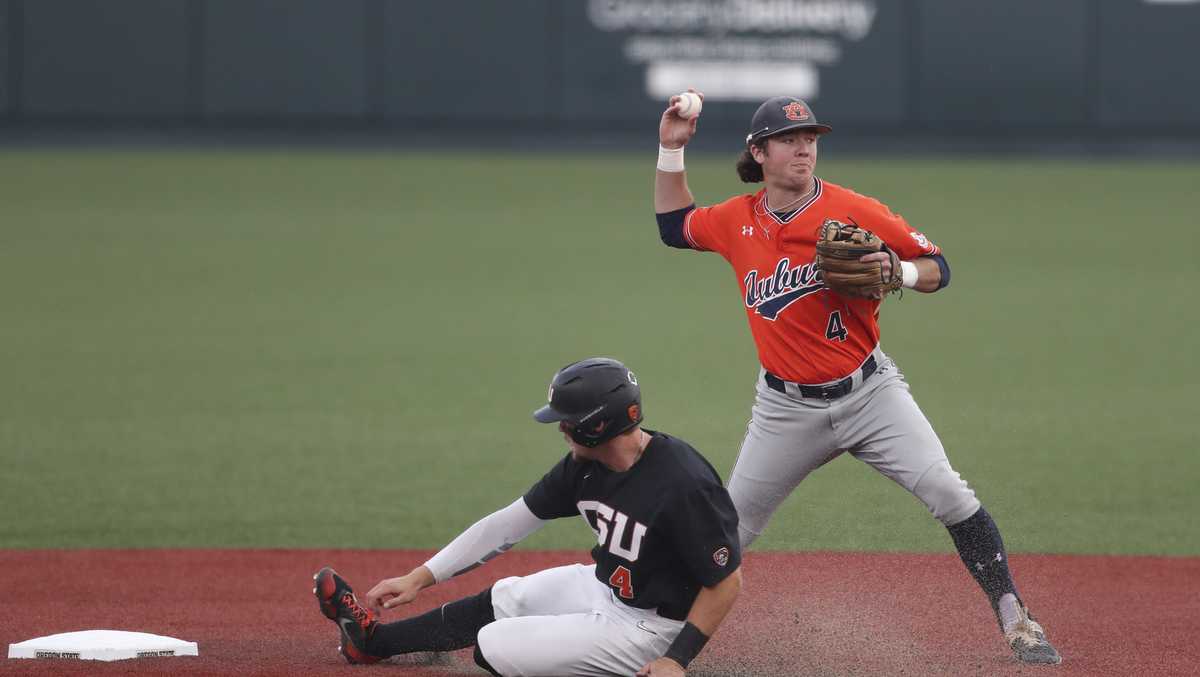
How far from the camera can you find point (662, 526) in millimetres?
4859

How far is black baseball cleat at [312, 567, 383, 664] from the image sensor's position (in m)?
5.35

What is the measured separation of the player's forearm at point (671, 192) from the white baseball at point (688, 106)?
0.26m

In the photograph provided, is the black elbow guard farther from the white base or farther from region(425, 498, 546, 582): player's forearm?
the white base

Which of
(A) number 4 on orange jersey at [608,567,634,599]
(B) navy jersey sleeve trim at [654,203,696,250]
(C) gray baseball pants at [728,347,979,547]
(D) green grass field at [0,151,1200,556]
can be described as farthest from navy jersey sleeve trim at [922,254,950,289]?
(D) green grass field at [0,151,1200,556]

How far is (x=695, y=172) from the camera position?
23297 millimetres

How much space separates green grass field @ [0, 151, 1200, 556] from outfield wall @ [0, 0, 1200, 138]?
0.95 m

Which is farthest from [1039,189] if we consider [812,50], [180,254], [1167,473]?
[1167,473]

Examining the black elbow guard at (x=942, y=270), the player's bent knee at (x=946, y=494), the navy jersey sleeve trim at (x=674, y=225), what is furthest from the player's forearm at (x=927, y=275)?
the navy jersey sleeve trim at (x=674, y=225)

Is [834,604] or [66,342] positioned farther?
[66,342]

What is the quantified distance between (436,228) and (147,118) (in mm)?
7141

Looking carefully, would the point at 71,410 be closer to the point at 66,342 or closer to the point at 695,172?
the point at 66,342

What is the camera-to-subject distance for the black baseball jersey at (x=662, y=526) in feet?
15.8

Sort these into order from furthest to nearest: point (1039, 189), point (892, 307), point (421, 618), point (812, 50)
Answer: point (812, 50) → point (1039, 189) → point (892, 307) → point (421, 618)

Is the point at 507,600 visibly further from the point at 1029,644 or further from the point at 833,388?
the point at 1029,644
